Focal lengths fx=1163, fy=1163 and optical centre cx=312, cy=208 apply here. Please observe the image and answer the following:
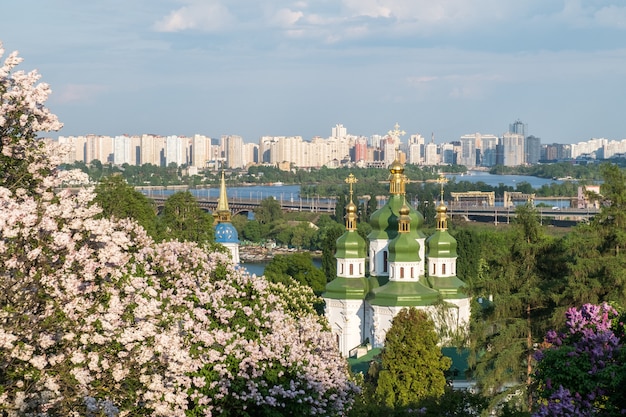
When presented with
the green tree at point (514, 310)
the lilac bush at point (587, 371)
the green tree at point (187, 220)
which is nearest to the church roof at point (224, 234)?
the green tree at point (187, 220)

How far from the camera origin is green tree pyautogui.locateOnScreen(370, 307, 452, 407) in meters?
13.3

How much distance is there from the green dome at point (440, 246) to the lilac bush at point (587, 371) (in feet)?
39.5

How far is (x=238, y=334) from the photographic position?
27.0ft

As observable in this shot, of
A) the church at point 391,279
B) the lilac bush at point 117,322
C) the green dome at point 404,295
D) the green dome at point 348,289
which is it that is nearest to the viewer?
Answer: the lilac bush at point 117,322

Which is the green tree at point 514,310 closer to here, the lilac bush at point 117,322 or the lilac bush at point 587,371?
the lilac bush at point 117,322

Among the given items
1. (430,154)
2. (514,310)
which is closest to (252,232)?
(514,310)

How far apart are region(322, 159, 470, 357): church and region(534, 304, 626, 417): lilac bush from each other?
382 inches

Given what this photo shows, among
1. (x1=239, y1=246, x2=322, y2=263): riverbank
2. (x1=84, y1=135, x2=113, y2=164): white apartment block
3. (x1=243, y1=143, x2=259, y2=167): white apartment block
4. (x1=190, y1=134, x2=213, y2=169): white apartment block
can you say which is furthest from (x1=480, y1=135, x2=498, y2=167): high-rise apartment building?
(x1=239, y1=246, x2=322, y2=263): riverbank

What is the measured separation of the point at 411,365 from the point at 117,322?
727 centimetres

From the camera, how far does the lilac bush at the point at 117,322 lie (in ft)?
20.3

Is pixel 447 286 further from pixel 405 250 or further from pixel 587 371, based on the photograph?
pixel 587 371

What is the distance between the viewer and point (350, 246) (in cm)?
1966

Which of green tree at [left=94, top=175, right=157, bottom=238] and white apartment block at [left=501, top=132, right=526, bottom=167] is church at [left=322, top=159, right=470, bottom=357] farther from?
white apartment block at [left=501, top=132, right=526, bottom=167]

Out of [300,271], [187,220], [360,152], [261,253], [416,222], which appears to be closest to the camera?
[416,222]
